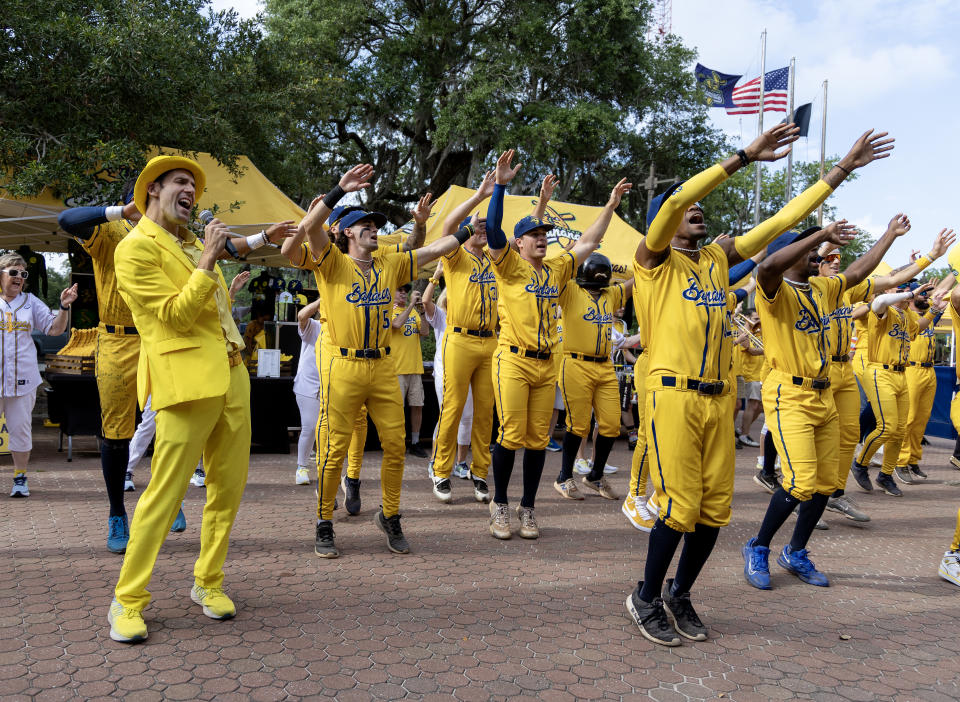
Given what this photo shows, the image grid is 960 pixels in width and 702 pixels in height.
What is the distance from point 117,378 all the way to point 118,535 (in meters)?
1.06

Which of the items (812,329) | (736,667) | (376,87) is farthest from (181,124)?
(376,87)

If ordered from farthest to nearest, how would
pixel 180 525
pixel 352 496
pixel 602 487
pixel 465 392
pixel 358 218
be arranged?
pixel 602 487, pixel 465 392, pixel 352 496, pixel 180 525, pixel 358 218

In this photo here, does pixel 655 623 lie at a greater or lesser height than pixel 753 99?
lesser

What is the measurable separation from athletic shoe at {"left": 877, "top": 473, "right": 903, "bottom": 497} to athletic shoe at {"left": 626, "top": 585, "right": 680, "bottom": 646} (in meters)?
5.52

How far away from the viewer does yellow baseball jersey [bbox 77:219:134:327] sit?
474cm

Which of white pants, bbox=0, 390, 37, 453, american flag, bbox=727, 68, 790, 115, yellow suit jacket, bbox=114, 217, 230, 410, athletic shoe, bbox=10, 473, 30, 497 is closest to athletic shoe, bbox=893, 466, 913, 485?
yellow suit jacket, bbox=114, 217, 230, 410

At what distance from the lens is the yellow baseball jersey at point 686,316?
11.7 ft

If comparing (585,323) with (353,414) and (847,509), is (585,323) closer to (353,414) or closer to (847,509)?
(353,414)

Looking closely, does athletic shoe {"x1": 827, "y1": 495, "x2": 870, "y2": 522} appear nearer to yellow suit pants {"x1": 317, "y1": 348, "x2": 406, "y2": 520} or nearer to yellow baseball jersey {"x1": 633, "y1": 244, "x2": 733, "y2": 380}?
yellow baseball jersey {"x1": 633, "y1": 244, "x2": 733, "y2": 380}

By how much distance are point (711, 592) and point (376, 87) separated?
63.2 feet

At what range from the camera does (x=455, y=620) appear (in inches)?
148

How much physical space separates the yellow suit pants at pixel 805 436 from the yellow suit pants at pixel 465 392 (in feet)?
8.09

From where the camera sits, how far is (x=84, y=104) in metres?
9.12

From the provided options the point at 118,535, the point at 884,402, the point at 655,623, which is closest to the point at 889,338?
the point at 884,402
